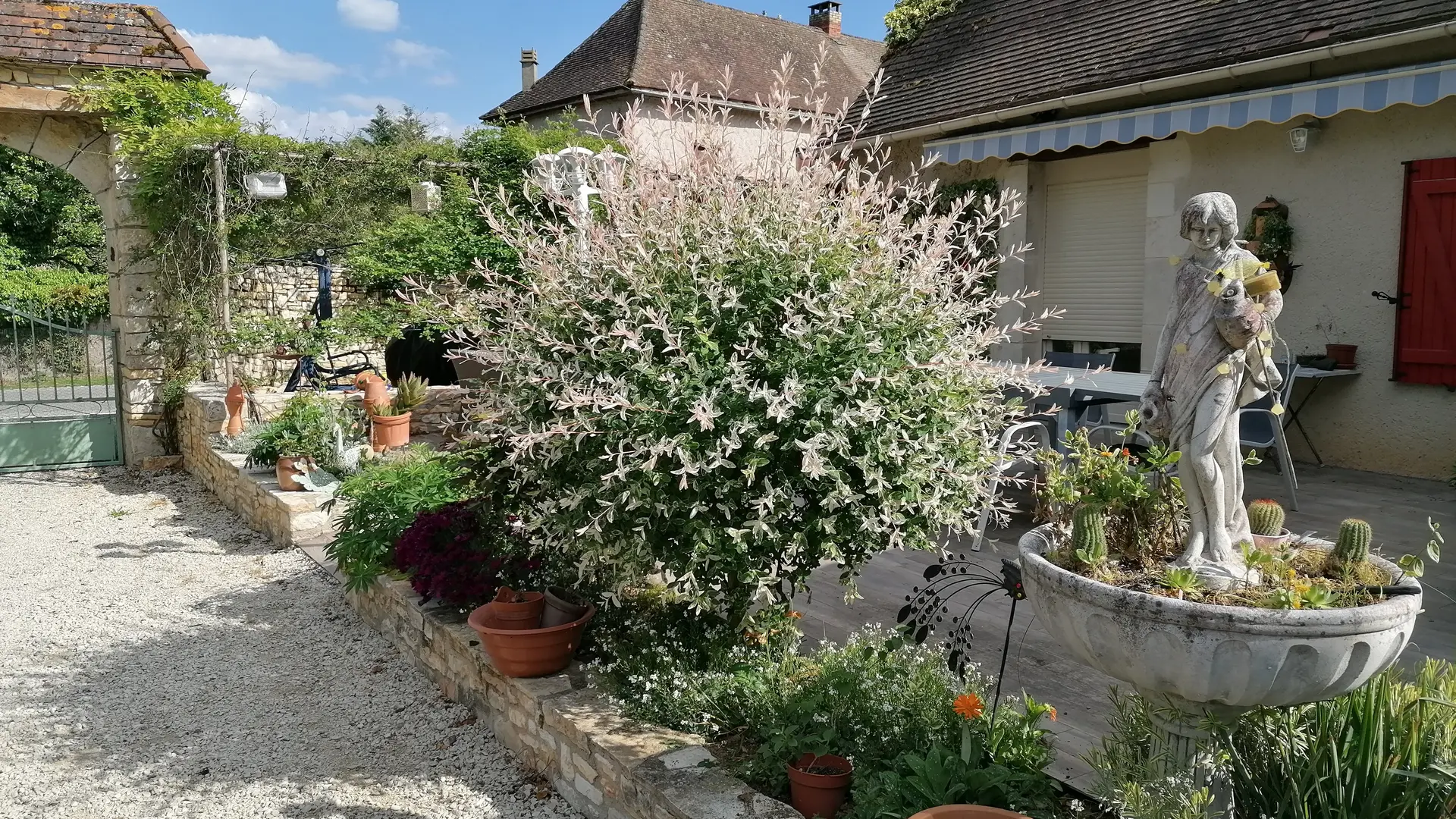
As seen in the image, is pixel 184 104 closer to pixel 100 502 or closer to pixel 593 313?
pixel 100 502

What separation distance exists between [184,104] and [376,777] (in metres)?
9.45

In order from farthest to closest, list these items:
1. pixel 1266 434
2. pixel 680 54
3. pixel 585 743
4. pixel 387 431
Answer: pixel 680 54 < pixel 387 431 < pixel 1266 434 < pixel 585 743

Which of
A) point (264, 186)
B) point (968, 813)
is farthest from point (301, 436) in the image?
point (968, 813)

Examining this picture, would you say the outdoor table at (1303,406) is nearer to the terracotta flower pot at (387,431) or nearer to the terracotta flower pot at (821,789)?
the terracotta flower pot at (821,789)

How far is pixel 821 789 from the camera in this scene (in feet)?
9.28

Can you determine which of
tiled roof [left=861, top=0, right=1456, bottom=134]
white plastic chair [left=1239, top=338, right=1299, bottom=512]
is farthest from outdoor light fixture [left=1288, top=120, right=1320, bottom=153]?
white plastic chair [left=1239, top=338, right=1299, bottom=512]

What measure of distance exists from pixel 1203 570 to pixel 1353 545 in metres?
0.41

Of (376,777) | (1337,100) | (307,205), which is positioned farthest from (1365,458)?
(307,205)

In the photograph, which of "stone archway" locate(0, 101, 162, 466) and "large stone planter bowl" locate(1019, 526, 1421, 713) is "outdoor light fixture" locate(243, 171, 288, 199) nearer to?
"stone archway" locate(0, 101, 162, 466)

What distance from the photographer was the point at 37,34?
33.5 feet

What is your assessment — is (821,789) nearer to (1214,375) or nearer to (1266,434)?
(1214,375)

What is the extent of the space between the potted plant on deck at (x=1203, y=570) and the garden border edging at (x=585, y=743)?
3.58ft

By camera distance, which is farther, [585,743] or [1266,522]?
[585,743]

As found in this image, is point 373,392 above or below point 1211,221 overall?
below
